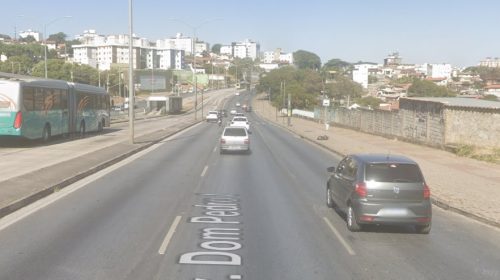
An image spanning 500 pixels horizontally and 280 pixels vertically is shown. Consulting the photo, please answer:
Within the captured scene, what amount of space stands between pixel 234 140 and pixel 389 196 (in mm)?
19281

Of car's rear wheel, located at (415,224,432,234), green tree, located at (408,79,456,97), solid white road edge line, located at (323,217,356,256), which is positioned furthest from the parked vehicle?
green tree, located at (408,79,456,97)

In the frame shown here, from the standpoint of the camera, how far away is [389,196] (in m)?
11.2

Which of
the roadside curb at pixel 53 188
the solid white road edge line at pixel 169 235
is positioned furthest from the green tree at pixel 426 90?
the solid white road edge line at pixel 169 235

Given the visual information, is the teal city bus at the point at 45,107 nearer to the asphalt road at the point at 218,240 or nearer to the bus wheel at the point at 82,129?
the bus wheel at the point at 82,129

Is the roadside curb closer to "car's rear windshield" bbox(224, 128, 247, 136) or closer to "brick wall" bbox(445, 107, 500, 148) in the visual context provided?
"car's rear windshield" bbox(224, 128, 247, 136)

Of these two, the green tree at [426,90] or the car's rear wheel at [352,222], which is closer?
the car's rear wheel at [352,222]

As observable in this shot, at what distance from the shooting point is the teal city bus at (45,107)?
2769 centimetres

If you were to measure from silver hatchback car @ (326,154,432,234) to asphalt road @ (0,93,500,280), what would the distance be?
13.0 inches

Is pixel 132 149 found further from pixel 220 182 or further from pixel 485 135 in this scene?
pixel 485 135

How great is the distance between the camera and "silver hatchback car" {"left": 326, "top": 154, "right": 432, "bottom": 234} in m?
11.1

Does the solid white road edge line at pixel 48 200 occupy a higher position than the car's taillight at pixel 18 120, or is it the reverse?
the car's taillight at pixel 18 120

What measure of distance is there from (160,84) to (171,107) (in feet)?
91.2

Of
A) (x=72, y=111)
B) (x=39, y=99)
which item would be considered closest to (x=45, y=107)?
(x=39, y=99)

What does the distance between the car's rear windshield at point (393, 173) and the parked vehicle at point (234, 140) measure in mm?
18838
